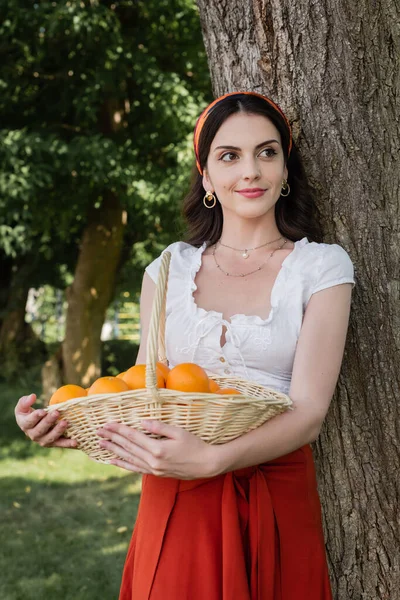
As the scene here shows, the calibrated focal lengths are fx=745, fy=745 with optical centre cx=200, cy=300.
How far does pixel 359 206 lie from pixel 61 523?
151 inches

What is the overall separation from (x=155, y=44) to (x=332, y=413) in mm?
6774

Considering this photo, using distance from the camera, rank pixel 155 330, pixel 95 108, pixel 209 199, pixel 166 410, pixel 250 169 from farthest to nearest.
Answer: pixel 95 108 → pixel 209 199 → pixel 250 169 → pixel 155 330 → pixel 166 410

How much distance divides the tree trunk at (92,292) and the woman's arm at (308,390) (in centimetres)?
723

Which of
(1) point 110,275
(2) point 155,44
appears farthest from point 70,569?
(2) point 155,44

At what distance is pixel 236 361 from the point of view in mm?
2129

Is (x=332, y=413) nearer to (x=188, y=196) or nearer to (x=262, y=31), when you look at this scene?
(x=188, y=196)

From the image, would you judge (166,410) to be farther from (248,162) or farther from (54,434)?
(248,162)

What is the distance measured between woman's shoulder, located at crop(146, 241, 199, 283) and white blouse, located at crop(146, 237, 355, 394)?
0.20 m

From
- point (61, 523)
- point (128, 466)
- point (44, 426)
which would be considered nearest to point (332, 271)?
point (128, 466)

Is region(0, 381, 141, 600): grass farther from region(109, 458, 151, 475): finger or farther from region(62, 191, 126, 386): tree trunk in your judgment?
region(109, 458, 151, 475): finger

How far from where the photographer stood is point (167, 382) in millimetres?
1794

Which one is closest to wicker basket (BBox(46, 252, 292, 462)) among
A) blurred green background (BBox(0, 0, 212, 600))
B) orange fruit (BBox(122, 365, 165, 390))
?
orange fruit (BBox(122, 365, 165, 390))

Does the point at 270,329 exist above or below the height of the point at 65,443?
above

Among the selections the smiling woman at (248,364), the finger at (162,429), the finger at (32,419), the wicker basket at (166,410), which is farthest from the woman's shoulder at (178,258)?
the finger at (162,429)
